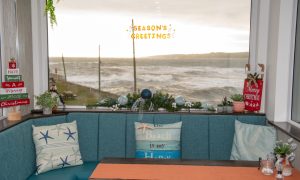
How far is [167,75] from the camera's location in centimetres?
359

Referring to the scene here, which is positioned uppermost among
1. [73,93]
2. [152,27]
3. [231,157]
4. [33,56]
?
[152,27]

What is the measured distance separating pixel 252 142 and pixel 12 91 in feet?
7.35

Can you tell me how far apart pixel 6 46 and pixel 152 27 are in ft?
4.99

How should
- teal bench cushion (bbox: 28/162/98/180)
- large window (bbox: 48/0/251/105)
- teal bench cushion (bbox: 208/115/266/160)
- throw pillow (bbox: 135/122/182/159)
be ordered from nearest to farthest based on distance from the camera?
teal bench cushion (bbox: 28/162/98/180) → throw pillow (bbox: 135/122/182/159) → teal bench cushion (bbox: 208/115/266/160) → large window (bbox: 48/0/251/105)

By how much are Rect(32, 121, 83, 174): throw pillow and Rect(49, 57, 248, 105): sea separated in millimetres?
816

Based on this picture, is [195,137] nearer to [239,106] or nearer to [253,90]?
[239,106]

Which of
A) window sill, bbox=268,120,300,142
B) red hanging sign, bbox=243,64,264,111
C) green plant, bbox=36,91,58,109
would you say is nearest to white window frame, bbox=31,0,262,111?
red hanging sign, bbox=243,64,264,111

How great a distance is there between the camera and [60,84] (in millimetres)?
3641

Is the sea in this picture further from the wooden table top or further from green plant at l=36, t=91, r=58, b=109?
the wooden table top

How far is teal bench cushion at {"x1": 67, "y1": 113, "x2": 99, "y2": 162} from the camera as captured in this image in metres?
3.19

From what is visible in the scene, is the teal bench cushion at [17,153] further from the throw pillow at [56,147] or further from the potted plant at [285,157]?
the potted plant at [285,157]

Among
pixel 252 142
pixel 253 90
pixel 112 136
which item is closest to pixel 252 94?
pixel 253 90

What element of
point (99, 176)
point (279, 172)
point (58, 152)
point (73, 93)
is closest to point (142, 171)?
point (99, 176)

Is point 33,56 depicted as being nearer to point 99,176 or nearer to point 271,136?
point 99,176
